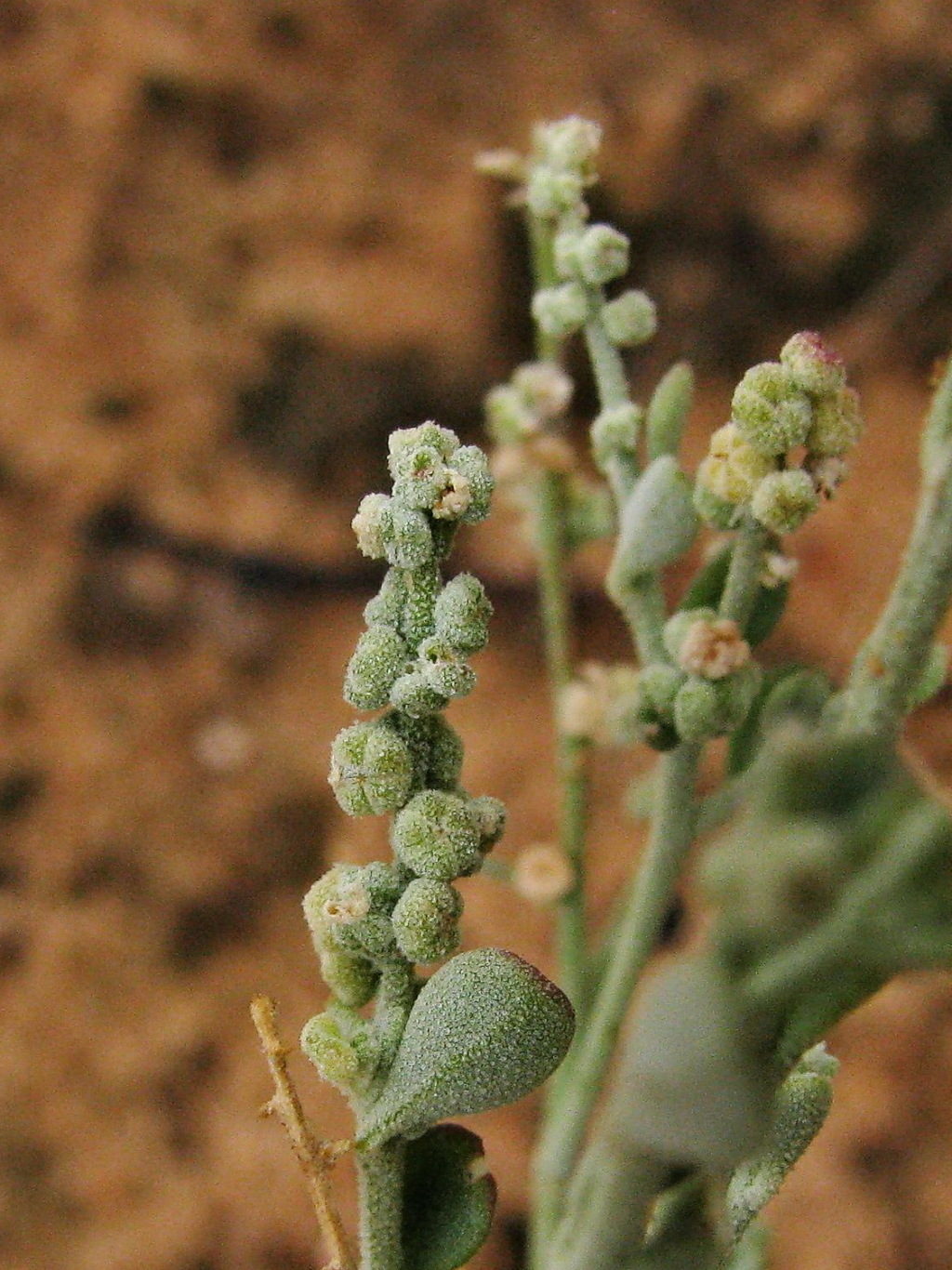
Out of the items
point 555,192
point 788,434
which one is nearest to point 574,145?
point 555,192

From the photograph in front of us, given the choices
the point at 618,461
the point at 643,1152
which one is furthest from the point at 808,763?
the point at 618,461

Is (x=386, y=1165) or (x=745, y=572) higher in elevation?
(x=745, y=572)

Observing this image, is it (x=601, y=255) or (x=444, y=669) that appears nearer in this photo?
(x=444, y=669)

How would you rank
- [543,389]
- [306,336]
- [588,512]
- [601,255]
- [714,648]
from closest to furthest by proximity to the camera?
1. [714,648]
2. [601,255]
3. [543,389]
4. [588,512]
5. [306,336]

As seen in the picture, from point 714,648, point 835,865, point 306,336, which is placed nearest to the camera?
point 835,865

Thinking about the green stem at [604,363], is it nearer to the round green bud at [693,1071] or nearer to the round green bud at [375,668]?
the round green bud at [375,668]

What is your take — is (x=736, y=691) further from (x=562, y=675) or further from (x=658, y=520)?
(x=562, y=675)

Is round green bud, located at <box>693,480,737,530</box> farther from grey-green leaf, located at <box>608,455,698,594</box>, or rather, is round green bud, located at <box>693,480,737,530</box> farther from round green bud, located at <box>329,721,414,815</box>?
round green bud, located at <box>329,721,414,815</box>
